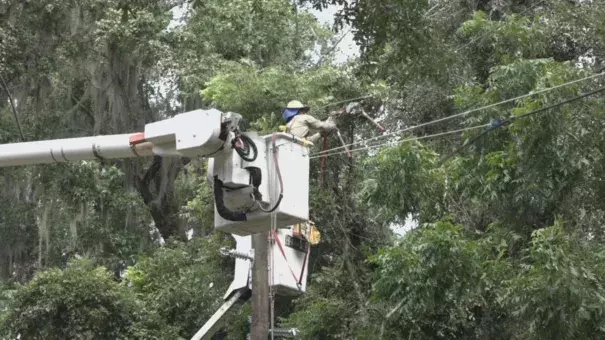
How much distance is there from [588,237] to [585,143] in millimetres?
1490

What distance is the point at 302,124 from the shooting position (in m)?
11.7

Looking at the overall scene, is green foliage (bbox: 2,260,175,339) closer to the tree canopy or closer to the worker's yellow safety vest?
the tree canopy

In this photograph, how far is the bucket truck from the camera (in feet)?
23.5

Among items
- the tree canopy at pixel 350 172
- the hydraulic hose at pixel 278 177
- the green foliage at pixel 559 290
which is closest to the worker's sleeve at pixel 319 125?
the tree canopy at pixel 350 172

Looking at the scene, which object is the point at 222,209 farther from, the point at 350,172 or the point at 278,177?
the point at 350,172

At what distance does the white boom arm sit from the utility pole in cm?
347

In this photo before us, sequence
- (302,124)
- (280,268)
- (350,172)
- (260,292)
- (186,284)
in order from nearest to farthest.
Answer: (260,292), (302,124), (280,268), (350,172), (186,284)

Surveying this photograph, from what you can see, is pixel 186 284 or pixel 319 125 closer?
pixel 319 125

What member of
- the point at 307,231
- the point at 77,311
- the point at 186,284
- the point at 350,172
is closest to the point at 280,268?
the point at 307,231

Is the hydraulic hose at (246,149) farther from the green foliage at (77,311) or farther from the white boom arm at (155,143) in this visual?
the green foliage at (77,311)

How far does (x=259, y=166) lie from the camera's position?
7676 millimetres

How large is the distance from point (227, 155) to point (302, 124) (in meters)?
4.38

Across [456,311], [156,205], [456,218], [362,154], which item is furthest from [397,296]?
[156,205]

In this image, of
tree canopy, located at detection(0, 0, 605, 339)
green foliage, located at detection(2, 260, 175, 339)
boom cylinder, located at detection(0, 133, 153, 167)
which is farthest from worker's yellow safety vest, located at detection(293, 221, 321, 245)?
boom cylinder, located at detection(0, 133, 153, 167)
